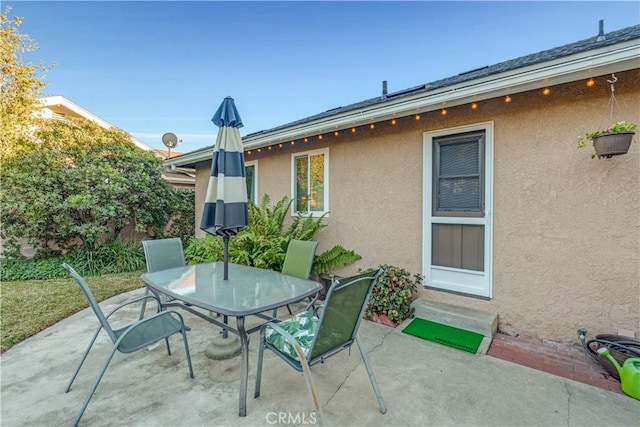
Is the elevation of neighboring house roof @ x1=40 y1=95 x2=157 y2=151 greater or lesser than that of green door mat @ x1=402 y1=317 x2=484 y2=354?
greater

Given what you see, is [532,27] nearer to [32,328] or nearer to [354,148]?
[354,148]

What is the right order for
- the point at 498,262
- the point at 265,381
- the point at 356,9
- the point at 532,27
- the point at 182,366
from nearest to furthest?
the point at 265,381
the point at 182,366
the point at 498,262
the point at 532,27
the point at 356,9

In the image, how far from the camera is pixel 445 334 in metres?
3.55

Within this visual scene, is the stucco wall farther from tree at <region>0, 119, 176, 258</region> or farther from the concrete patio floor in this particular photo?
tree at <region>0, 119, 176, 258</region>

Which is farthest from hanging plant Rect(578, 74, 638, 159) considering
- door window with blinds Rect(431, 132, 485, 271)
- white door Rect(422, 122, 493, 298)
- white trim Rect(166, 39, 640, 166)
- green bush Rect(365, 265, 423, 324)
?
green bush Rect(365, 265, 423, 324)

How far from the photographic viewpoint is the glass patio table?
2262mm

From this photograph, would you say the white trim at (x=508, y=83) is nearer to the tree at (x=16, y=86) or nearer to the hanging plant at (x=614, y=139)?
the hanging plant at (x=614, y=139)

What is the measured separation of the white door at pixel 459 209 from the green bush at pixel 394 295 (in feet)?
1.13

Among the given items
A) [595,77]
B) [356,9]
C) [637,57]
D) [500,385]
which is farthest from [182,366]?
[356,9]

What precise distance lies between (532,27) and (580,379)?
6.77m

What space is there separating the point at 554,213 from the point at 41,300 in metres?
8.01

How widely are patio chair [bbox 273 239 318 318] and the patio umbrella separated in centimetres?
84

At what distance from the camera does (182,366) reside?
2889 millimetres

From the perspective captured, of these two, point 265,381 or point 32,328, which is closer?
point 265,381
